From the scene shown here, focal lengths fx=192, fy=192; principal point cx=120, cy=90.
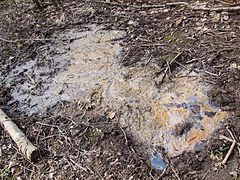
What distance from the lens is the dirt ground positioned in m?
2.62

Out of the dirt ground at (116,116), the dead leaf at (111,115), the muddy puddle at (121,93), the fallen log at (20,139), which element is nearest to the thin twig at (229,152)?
the dirt ground at (116,116)

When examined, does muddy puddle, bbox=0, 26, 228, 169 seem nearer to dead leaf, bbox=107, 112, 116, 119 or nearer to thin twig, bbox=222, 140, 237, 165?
dead leaf, bbox=107, 112, 116, 119

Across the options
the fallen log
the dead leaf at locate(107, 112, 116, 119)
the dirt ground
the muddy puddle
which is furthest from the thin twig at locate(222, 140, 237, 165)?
the fallen log

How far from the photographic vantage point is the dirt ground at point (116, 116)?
2615 millimetres

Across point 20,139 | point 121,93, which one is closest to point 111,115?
point 121,93

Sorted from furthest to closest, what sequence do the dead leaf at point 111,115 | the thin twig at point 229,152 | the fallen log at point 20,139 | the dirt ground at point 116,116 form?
the dead leaf at point 111,115 → the fallen log at point 20,139 → the dirt ground at point 116,116 → the thin twig at point 229,152

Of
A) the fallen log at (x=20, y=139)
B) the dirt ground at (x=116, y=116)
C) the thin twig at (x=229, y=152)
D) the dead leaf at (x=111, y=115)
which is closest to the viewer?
the thin twig at (x=229, y=152)

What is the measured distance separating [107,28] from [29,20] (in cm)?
372

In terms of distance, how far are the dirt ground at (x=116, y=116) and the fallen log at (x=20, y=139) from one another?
14 centimetres

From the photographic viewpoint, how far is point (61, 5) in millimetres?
7777

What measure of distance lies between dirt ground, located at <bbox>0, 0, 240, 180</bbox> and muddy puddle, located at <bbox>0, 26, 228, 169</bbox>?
0.47 feet

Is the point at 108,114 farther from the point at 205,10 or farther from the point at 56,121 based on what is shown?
the point at 205,10

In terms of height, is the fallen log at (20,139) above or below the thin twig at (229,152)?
above

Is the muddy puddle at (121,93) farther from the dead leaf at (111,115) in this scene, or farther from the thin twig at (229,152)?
the thin twig at (229,152)
